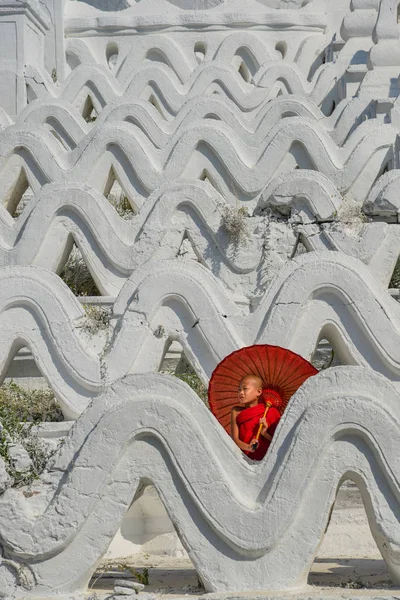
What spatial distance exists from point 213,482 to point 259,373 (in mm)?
1126

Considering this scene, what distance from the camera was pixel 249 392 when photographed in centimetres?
808

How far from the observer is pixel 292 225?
415 inches

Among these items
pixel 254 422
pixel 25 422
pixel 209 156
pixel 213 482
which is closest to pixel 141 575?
pixel 213 482

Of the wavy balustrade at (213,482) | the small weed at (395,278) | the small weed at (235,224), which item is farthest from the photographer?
the small weed at (395,278)

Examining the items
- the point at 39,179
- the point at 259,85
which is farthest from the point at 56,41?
the point at 39,179

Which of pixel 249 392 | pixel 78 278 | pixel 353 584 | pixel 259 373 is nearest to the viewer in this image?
pixel 353 584

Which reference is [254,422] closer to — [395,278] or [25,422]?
[25,422]

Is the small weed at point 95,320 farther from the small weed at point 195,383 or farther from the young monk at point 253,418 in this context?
the young monk at point 253,418

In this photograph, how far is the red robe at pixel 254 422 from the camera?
25.8ft

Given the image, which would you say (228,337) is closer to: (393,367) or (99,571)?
(393,367)

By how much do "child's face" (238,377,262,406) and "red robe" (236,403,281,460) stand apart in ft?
0.17

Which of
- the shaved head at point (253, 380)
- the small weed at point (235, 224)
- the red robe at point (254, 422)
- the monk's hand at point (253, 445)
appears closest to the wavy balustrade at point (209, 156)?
the small weed at point (235, 224)

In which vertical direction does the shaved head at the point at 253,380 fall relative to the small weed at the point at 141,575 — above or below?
above

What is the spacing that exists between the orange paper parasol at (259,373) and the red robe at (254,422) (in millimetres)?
128
